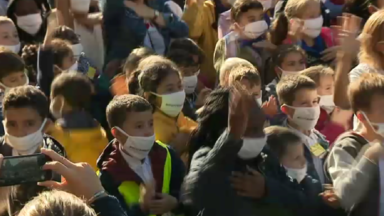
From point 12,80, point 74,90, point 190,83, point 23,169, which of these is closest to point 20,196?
point 23,169

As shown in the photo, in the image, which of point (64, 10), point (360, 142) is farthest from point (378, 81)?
point (64, 10)

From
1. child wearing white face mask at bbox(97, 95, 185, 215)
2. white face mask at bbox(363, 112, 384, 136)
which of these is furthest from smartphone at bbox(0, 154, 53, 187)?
white face mask at bbox(363, 112, 384, 136)

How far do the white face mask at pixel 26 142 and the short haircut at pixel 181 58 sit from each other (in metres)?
2.00

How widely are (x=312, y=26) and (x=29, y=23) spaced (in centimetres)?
246

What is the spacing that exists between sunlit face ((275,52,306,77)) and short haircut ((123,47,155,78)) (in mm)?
1012

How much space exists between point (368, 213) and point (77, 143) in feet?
5.83

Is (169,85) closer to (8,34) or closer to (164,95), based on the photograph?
(164,95)

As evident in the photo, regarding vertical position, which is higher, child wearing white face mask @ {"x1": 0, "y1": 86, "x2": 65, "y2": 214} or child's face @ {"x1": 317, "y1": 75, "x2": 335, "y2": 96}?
child wearing white face mask @ {"x1": 0, "y1": 86, "x2": 65, "y2": 214}

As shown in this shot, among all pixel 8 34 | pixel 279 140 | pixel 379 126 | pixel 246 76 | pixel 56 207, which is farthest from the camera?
pixel 8 34

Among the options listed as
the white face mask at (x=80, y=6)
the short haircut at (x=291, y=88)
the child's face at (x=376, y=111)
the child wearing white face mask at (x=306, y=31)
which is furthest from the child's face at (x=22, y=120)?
the child wearing white face mask at (x=306, y=31)

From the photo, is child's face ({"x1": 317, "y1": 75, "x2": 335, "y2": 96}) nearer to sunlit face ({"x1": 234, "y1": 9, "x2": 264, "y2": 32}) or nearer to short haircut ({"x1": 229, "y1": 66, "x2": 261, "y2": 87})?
short haircut ({"x1": 229, "y1": 66, "x2": 261, "y2": 87})

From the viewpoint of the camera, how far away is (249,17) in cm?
638

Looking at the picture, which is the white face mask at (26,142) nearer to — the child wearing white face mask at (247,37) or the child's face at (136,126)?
the child's face at (136,126)

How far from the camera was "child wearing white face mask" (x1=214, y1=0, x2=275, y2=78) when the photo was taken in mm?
6277
